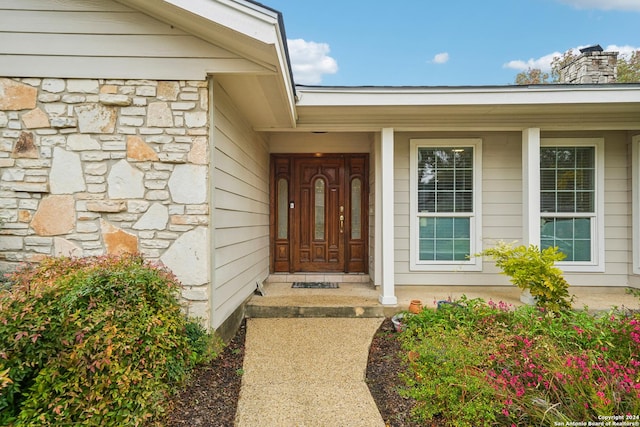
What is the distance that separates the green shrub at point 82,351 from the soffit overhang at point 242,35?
180 cm

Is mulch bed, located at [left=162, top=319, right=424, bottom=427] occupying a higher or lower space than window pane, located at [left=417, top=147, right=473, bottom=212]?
lower

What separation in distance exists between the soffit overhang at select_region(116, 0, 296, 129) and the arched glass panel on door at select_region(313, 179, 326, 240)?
228 centimetres

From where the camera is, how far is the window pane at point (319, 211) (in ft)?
17.8

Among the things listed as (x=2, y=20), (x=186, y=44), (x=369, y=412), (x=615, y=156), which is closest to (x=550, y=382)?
(x=369, y=412)

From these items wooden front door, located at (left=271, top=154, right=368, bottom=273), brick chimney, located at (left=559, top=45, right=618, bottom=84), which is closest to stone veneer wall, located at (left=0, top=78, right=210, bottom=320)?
wooden front door, located at (left=271, top=154, right=368, bottom=273)

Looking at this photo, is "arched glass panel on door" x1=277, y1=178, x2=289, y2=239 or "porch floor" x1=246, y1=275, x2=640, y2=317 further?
"arched glass panel on door" x1=277, y1=178, x2=289, y2=239

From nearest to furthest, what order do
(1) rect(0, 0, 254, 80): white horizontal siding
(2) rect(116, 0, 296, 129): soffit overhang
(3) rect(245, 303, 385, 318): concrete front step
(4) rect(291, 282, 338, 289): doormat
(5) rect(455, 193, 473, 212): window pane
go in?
(2) rect(116, 0, 296, 129): soffit overhang, (1) rect(0, 0, 254, 80): white horizontal siding, (3) rect(245, 303, 385, 318): concrete front step, (5) rect(455, 193, 473, 212): window pane, (4) rect(291, 282, 338, 289): doormat

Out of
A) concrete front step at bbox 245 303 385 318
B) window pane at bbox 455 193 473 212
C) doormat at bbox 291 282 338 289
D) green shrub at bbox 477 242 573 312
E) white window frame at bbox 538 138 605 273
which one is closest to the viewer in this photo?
green shrub at bbox 477 242 573 312

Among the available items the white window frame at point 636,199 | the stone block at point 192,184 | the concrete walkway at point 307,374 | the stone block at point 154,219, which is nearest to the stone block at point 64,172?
the stone block at point 154,219

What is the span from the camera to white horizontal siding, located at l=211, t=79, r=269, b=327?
2955 millimetres

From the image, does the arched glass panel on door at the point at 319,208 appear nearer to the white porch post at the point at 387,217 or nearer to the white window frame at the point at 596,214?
the white porch post at the point at 387,217

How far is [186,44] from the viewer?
2678mm

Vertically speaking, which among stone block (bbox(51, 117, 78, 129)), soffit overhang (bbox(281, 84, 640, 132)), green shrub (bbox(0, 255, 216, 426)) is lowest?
green shrub (bbox(0, 255, 216, 426))

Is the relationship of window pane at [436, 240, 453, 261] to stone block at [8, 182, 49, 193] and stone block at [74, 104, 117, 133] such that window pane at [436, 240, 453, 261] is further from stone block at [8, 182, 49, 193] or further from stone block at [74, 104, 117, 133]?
stone block at [8, 182, 49, 193]
